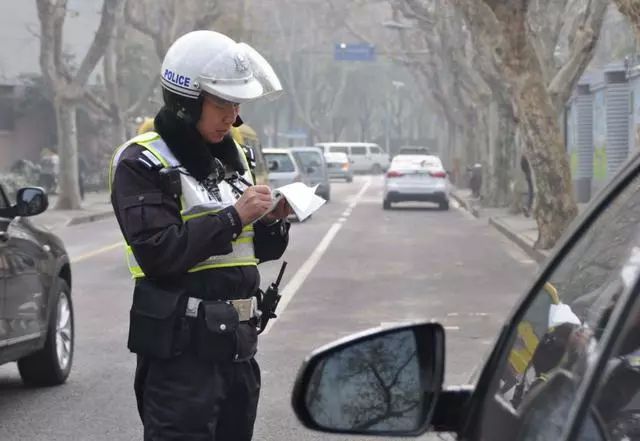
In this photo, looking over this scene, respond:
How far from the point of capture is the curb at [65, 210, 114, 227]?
30.1 metres

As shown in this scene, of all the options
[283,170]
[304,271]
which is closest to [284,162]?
[283,170]

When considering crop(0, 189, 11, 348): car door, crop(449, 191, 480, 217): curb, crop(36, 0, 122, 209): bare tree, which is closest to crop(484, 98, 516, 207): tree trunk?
crop(449, 191, 480, 217): curb

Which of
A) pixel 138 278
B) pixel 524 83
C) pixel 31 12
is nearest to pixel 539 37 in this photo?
pixel 524 83

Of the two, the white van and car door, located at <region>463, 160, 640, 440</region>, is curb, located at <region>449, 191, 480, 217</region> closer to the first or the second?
car door, located at <region>463, 160, 640, 440</region>

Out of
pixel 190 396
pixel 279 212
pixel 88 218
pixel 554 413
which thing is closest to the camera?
pixel 554 413

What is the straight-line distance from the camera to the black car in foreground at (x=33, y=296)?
768cm

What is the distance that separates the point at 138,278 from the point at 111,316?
9021 millimetres

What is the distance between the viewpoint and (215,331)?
11.9 ft

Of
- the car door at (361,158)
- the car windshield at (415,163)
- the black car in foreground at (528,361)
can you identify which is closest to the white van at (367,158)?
the car door at (361,158)

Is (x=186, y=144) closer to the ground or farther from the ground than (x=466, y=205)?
farther from the ground

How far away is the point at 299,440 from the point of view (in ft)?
23.9

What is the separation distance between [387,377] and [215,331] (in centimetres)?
132

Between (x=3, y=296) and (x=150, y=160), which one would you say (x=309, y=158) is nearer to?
(x=3, y=296)

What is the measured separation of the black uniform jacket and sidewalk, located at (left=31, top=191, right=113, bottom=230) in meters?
22.7
